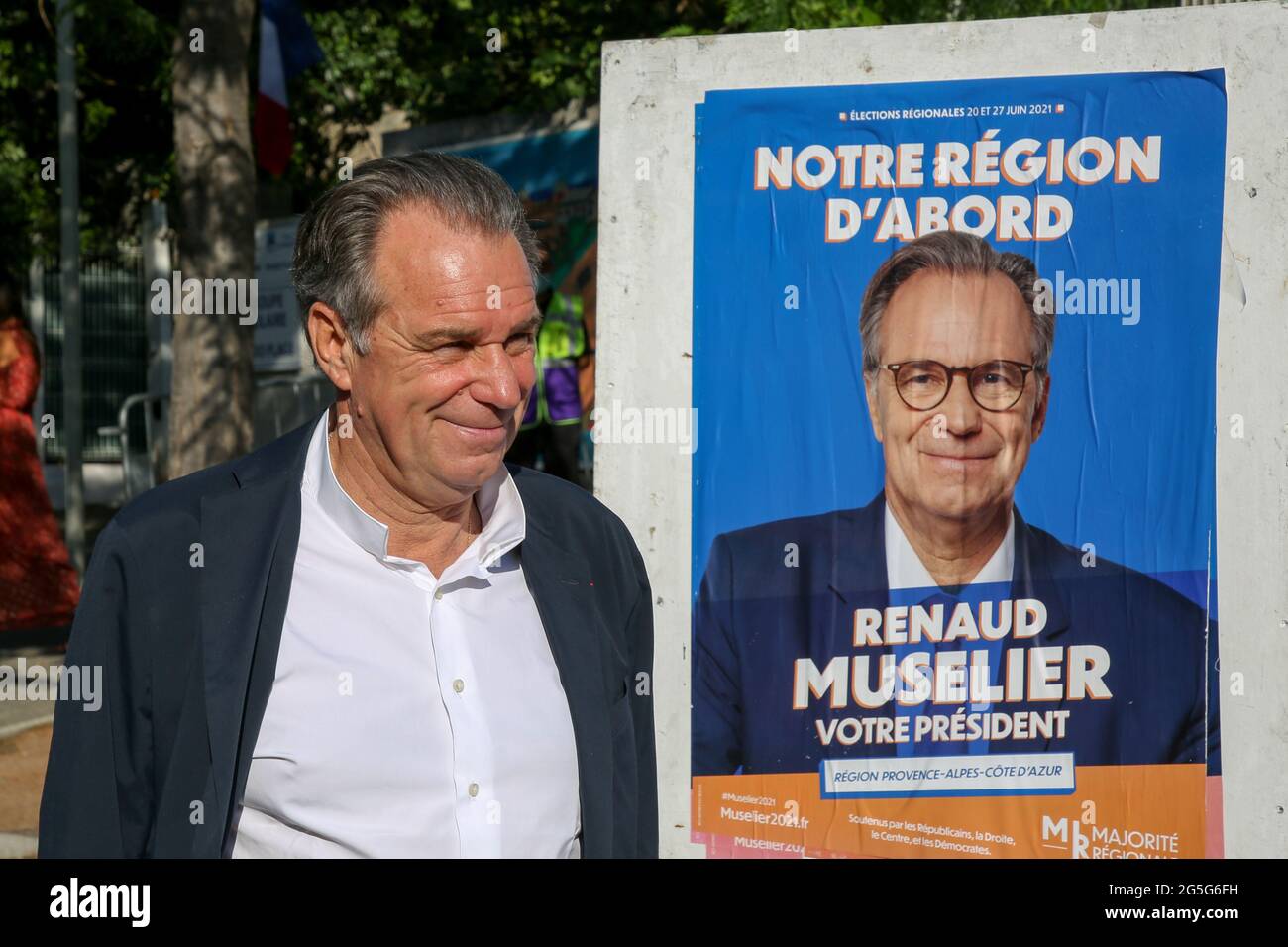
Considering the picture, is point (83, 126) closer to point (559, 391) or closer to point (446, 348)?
point (559, 391)

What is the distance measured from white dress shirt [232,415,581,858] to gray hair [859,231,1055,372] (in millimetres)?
1604

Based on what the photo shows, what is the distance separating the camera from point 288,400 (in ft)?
43.7

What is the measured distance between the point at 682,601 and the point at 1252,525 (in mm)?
1404

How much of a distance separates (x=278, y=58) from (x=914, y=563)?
6.70 metres

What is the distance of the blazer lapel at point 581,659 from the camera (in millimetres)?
2320

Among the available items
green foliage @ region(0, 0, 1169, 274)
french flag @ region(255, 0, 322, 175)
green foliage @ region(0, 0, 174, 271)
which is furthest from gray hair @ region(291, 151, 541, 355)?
green foliage @ region(0, 0, 174, 271)

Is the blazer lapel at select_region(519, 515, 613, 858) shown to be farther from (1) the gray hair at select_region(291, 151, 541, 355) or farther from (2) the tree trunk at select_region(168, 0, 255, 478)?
(2) the tree trunk at select_region(168, 0, 255, 478)

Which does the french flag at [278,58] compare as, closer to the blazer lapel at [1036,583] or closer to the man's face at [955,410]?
the man's face at [955,410]

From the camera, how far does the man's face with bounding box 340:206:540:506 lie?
7.38ft

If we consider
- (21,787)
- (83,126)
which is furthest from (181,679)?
(83,126)

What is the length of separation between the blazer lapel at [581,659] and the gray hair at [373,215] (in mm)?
470

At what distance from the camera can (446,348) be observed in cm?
227
